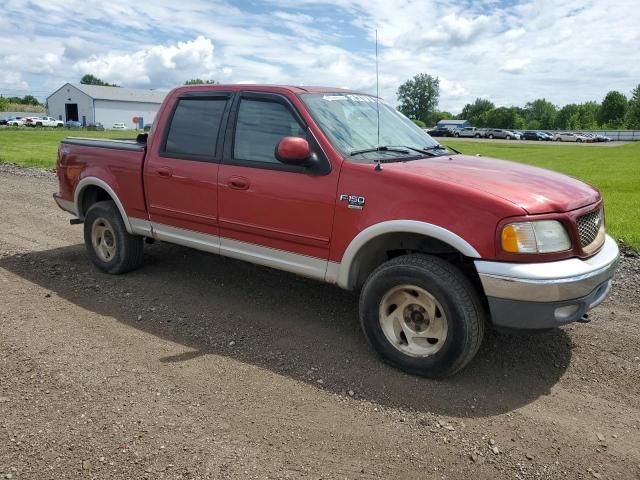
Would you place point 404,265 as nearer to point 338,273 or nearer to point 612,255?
point 338,273

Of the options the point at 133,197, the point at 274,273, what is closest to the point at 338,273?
the point at 274,273

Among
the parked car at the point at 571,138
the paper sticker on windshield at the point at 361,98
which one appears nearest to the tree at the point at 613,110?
the parked car at the point at 571,138

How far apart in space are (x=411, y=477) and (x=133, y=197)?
3.96m

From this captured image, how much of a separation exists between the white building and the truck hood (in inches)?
3436

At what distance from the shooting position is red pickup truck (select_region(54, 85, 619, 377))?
3490 millimetres

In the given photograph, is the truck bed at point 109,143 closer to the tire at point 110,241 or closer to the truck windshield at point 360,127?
the tire at point 110,241

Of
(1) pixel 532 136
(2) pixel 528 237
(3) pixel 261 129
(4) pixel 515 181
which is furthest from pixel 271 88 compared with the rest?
(1) pixel 532 136

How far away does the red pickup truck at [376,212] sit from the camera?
349cm

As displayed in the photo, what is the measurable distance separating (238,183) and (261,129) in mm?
496

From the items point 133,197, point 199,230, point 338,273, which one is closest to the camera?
point 338,273

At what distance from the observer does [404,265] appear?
12.5ft

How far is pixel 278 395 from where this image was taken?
11.9ft

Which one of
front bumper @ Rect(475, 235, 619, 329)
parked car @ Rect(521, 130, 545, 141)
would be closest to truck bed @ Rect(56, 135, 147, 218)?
front bumper @ Rect(475, 235, 619, 329)

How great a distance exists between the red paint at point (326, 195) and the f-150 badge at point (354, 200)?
0.03 meters
